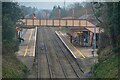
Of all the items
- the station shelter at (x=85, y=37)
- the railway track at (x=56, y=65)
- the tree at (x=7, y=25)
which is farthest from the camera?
the station shelter at (x=85, y=37)

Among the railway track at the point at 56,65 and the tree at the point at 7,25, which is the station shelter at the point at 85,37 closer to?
the railway track at the point at 56,65

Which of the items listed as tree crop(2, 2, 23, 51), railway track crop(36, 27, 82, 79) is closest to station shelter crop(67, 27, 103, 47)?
railway track crop(36, 27, 82, 79)

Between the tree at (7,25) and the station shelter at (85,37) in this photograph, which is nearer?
the tree at (7,25)

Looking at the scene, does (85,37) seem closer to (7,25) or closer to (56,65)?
(56,65)

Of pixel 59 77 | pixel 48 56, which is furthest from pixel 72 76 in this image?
pixel 48 56

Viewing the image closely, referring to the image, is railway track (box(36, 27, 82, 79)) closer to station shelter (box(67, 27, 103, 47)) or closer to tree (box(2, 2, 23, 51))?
tree (box(2, 2, 23, 51))

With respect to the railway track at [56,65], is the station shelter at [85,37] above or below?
above

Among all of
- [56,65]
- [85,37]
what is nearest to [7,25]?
[56,65]

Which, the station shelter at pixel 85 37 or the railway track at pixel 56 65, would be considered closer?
the railway track at pixel 56 65

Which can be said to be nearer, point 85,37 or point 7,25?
point 7,25

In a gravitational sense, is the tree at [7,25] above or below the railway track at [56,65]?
above

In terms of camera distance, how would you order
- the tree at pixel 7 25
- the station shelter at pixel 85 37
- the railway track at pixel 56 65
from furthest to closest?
1. the station shelter at pixel 85 37
2. the tree at pixel 7 25
3. the railway track at pixel 56 65

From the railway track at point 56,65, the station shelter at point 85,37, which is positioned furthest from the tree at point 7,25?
the station shelter at point 85,37

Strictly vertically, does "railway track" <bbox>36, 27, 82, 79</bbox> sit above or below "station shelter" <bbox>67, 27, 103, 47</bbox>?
below
